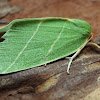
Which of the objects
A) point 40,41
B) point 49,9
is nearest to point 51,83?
point 40,41

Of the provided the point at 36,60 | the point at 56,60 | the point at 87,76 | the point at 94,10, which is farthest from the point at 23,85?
the point at 94,10

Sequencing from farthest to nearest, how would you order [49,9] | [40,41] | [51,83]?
[49,9] < [40,41] < [51,83]

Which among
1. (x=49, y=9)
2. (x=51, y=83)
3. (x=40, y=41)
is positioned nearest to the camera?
(x=51, y=83)

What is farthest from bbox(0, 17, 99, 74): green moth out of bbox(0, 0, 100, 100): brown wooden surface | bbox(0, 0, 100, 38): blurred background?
bbox(0, 0, 100, 38): blurred background

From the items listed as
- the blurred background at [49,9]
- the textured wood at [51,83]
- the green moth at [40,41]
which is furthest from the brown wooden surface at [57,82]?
the blurred background at [49,9]

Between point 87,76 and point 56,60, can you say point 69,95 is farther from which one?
point 56,60

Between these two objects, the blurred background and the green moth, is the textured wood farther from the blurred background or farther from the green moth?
the blurred background

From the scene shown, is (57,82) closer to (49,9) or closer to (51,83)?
(51,83)
